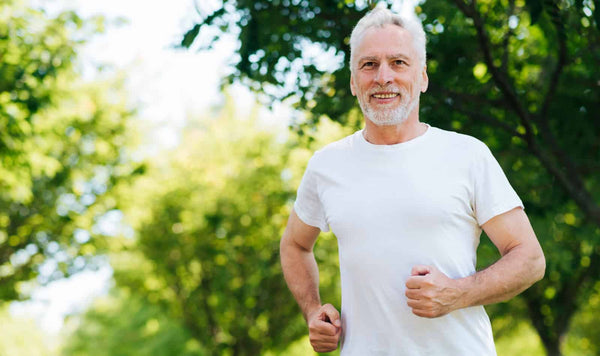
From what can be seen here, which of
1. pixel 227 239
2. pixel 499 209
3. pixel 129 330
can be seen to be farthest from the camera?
pixel 129 330

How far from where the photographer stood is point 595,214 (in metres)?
6.93

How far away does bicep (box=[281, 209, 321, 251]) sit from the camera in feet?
10.6

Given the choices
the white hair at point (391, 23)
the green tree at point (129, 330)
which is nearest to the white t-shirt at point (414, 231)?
the white hair at point (391, 23)

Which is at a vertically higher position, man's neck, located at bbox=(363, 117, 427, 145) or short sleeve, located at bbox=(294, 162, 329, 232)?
man's neck, located at bbox=(363, 117, 427, 145)

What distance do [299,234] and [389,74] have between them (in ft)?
2.80

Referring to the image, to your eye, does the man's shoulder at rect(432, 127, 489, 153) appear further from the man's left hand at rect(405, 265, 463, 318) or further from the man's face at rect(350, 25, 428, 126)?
the man's left hand at rect(405, 265, 463, 318)

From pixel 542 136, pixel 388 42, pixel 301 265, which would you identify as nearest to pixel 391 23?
pixel 388 42

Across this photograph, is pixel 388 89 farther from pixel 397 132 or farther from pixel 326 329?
pixel 326 329

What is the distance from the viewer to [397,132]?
2.85 meters

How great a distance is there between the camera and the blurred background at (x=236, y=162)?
6676 mm

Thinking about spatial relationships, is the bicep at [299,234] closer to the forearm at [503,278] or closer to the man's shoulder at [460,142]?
the man's shoulder at [460,142]

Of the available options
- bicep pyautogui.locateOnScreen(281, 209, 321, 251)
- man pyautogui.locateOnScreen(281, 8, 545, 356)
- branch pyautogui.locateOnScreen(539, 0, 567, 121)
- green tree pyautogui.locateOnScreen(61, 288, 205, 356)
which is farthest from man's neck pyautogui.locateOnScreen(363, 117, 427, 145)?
green tree pyautogui.locateOnScreen(61, 288, 205, 356)

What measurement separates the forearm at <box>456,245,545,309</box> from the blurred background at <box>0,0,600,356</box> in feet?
8.66

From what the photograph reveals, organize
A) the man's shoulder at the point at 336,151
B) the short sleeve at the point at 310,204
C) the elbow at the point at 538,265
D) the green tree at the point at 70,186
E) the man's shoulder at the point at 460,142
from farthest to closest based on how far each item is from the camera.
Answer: the green tree at the point at 70,186 → the short sleeve at the point at 310,204 → the man's shoulder at the point at 336,151 → the man's shoulder at the point at 460,142 → the elbow at the point at 538,265
